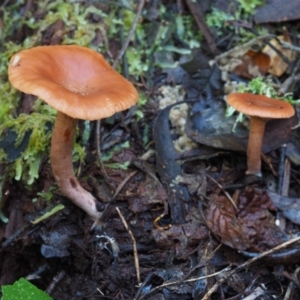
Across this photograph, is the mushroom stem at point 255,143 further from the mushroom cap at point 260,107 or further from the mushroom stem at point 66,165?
the mushroom stem at point 66,165

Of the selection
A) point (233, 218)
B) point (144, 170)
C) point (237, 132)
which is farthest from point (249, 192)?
point (144, 170)

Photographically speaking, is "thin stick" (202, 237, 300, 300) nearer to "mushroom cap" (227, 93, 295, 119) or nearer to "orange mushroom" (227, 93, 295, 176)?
"orange mushroom" (227, 93, 295, 176)

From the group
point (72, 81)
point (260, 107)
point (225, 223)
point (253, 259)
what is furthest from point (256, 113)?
point (72, 81)

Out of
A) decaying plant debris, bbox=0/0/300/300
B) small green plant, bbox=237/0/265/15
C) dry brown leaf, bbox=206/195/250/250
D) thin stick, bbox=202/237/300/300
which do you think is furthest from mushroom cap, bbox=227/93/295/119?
small green plant, bbox=237/0/265/15

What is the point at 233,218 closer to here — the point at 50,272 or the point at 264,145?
the point at 264,145

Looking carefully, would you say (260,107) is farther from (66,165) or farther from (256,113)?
(66,165)

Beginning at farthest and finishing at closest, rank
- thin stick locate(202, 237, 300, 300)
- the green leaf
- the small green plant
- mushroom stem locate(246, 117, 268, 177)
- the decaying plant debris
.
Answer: the small green plant < mushroom stem locate(246, 117, 268, 177) < the decaying plant debris < thin stick locate(202, 237, 300, 300) < the green leaf
